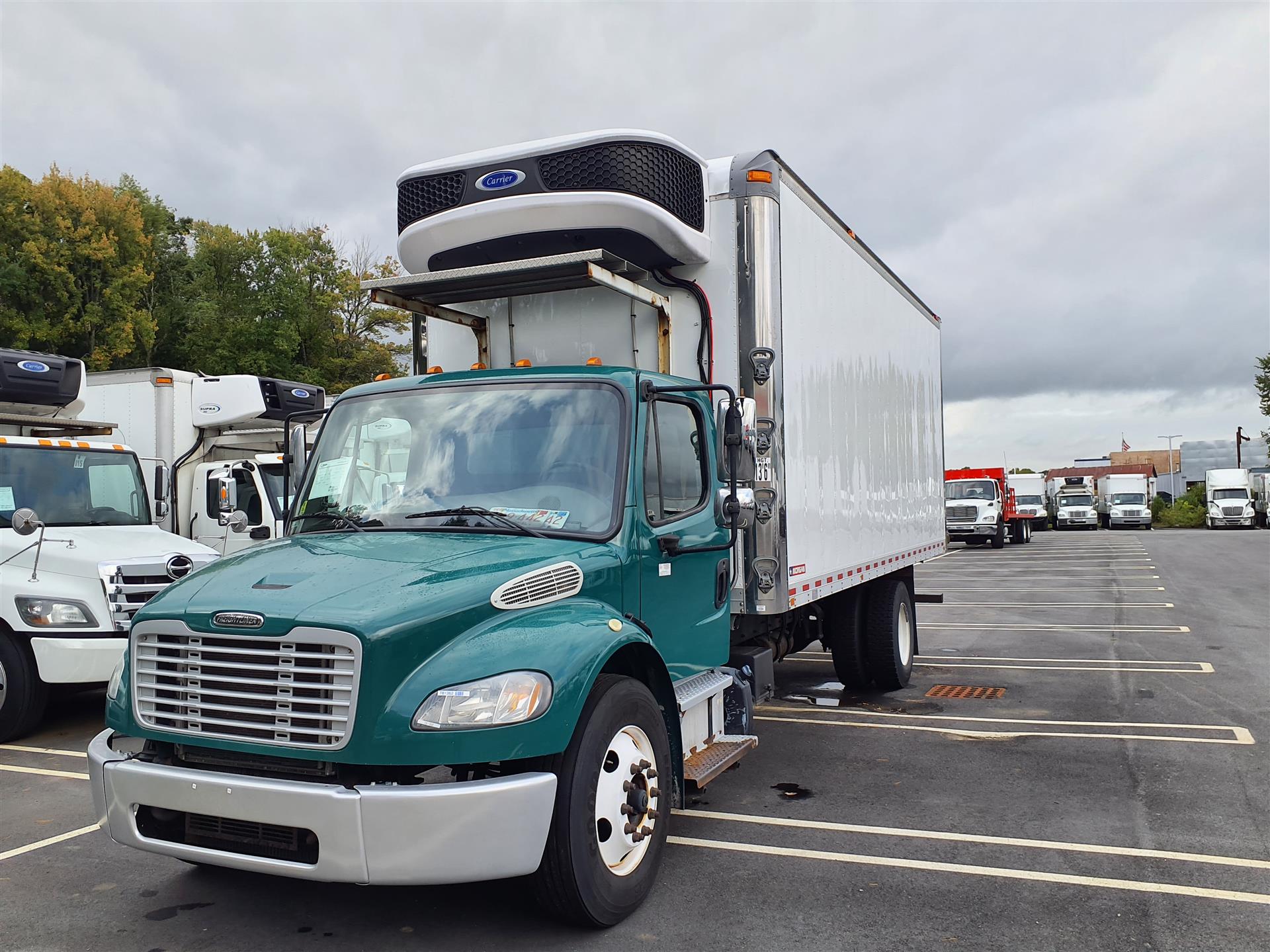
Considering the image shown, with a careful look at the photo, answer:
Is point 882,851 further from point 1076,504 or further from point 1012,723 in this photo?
point 1076,504

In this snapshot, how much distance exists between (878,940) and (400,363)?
42.4m

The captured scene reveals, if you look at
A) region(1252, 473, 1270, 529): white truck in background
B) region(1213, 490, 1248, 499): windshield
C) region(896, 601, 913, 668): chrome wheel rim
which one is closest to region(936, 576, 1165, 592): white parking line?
region(896, 601, 913, 668): chrome wheel rim

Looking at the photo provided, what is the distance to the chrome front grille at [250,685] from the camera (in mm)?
3580

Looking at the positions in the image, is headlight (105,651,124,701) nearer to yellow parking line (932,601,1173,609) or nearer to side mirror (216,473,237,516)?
side mirror (216,473,237,516)

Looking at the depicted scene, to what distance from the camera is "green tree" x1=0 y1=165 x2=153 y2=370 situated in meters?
29.6

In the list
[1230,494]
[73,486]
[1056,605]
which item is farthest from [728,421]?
[1230,494]

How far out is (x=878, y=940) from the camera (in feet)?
13.2

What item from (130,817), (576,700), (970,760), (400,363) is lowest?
(970,760)

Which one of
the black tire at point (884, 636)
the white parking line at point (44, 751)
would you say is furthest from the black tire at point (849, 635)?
the white parking line at point (44, 751)

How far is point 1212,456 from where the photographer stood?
290 feet

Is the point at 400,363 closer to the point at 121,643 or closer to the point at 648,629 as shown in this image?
the point at 121,643

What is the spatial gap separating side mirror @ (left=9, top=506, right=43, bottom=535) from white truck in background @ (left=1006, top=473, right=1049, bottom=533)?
131 ft

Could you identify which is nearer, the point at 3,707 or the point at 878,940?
the point at 878,940

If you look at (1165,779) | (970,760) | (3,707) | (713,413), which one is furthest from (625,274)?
(3,707)
